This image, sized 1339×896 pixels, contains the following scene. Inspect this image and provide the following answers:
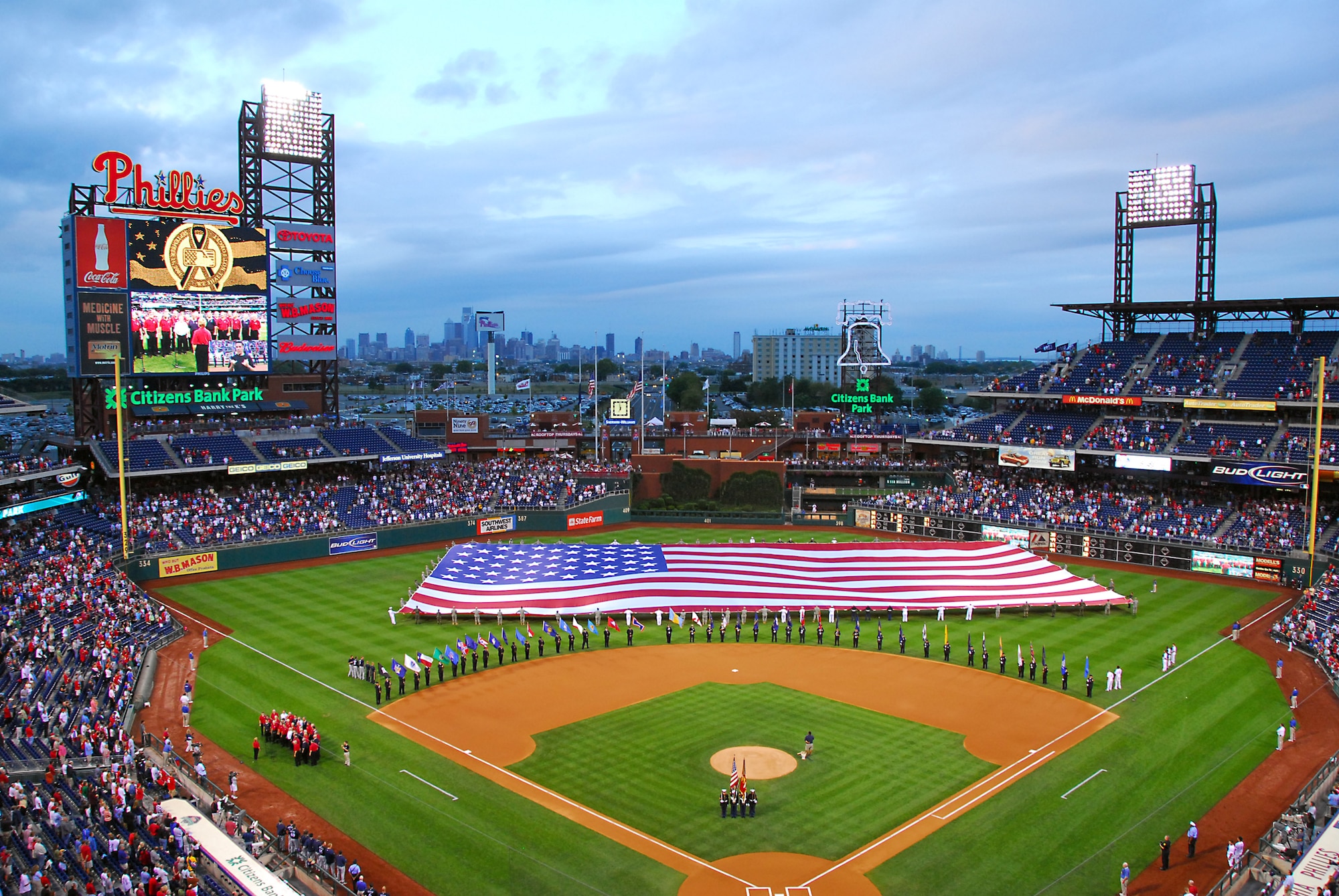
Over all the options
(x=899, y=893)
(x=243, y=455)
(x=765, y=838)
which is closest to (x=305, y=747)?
(x=765, y=838)

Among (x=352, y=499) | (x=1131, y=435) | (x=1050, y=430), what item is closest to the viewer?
(x=1131, y=435)

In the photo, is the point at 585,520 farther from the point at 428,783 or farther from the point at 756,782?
the point at 756,782

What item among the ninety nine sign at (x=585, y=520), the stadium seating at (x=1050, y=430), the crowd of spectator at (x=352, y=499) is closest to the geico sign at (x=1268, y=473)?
the stadium seating at (x=1050, y=430)

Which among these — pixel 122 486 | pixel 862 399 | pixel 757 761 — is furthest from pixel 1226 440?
pixel 122 486

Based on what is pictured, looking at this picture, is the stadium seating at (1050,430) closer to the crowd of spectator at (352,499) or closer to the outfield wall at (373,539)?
the outfield wall at (373,539)

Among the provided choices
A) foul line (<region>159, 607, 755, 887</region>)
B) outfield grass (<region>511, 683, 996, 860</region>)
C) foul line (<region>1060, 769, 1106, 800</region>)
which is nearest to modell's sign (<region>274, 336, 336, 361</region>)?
foul line (<region>159, 607, 755, 887</region>)

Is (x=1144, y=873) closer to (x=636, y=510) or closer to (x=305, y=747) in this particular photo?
(x=305, y=747)

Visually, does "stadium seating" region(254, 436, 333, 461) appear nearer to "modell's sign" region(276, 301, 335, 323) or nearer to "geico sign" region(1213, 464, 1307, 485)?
"modell's sign" region(276, 301, 335, 323)
